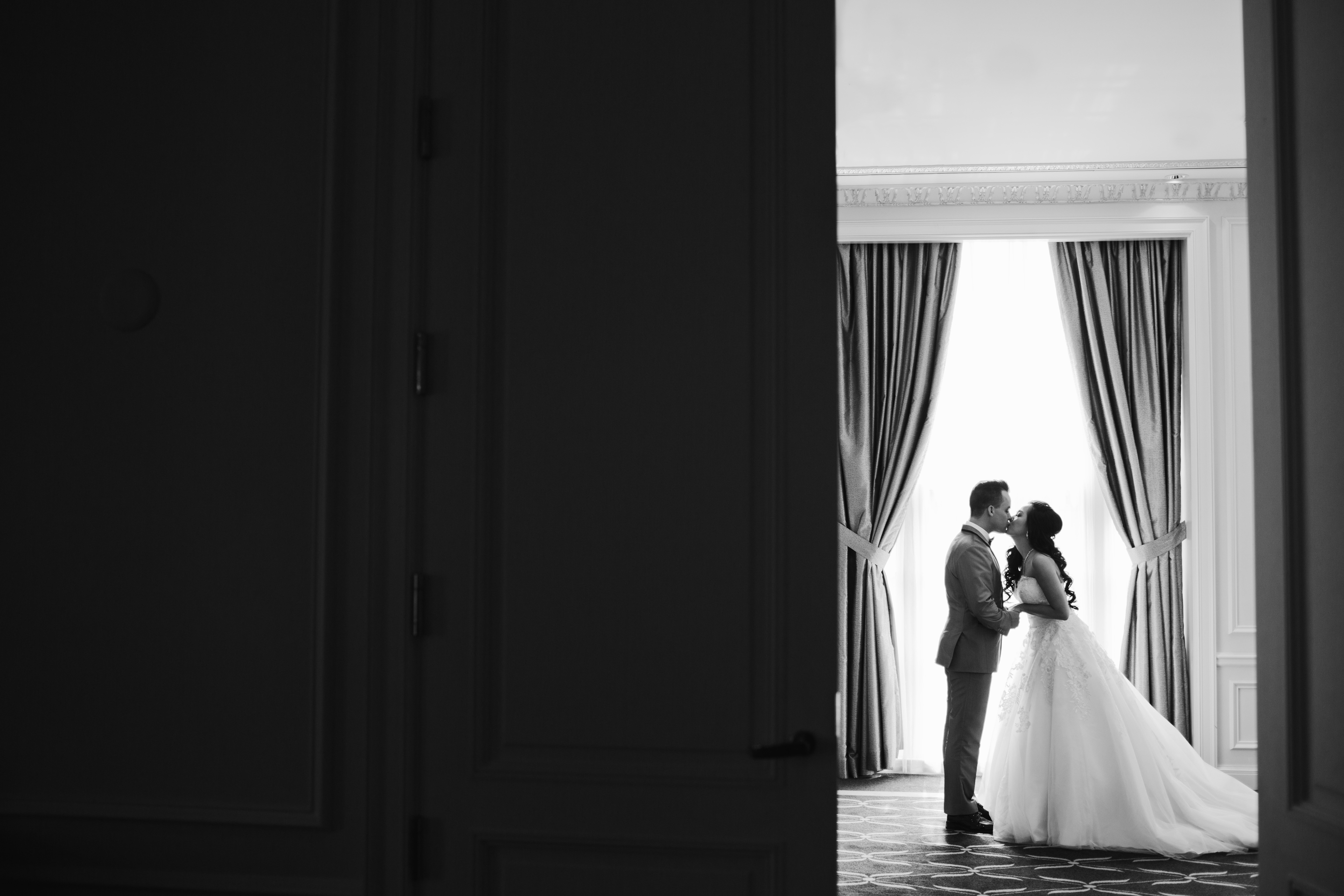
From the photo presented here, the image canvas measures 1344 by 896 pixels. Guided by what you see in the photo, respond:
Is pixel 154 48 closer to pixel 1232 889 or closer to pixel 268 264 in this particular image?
pixel 268 264

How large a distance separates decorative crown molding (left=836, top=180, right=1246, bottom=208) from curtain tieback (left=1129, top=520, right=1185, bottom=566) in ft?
5.86

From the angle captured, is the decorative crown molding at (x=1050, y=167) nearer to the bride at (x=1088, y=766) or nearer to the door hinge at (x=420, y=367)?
the bride at (x=1088, y=766)

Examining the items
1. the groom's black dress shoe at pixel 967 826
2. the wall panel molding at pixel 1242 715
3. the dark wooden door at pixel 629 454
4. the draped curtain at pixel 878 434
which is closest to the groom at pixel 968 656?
the groom's black dress shoe at pixel 967 826

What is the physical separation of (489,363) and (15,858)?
4.31 ft

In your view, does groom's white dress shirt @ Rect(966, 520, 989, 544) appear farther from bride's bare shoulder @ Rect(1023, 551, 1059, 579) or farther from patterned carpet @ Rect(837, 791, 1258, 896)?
patterned carpet @ Rect(837, 791, 1258, 896)

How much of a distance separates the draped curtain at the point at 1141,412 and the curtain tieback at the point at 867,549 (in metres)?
1.27

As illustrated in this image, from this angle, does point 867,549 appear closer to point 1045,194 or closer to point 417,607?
point 1045,194

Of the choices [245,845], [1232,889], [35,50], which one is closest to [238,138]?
[35,50]

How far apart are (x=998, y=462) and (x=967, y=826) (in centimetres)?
211

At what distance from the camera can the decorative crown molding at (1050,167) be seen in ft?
18.3

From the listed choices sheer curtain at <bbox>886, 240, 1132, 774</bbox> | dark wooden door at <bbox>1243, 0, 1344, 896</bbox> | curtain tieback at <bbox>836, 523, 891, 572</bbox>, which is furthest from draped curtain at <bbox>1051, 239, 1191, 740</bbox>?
dark wooden door at <bbox>1243, 0, 1344, 896</bbox>

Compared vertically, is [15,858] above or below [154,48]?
below

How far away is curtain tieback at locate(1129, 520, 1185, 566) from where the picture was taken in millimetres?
5762

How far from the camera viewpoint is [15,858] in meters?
2.04
